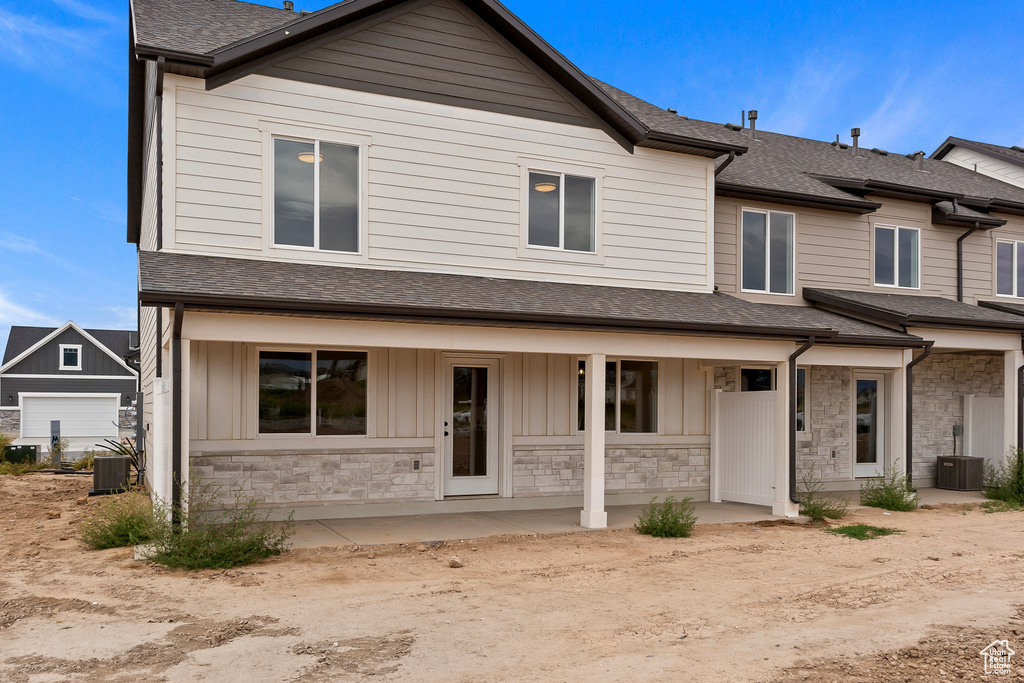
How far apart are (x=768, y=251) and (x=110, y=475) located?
12.7m

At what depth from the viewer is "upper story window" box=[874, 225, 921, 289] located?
16422mm

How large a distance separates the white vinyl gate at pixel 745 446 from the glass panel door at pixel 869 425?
356 cm

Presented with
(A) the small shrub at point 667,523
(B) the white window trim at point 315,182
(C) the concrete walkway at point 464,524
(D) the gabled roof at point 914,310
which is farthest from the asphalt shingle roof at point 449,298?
(C) the concrete walkway at point 464,524

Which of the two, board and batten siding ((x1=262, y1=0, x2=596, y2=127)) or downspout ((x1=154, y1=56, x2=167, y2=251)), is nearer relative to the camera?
downspout ((x1=154, y1=56, x2=167, y2=251))

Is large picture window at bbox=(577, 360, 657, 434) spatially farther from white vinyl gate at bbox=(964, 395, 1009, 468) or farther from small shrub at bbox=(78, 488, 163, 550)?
white vinyl gate at bbox=(964, 395, 1009, 468)

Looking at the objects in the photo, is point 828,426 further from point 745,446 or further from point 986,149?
point 986,149

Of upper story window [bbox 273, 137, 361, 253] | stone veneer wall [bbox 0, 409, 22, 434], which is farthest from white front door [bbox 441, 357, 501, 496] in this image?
stone veneer wall [bbox 0, 409, 22, 434]

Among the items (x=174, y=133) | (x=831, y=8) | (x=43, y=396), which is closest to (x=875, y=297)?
(x=174, y=133)

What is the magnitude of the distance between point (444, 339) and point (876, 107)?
2500 cm

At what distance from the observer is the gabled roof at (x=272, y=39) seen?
1035cm

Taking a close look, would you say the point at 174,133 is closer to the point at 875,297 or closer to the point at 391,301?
the point at 391,301

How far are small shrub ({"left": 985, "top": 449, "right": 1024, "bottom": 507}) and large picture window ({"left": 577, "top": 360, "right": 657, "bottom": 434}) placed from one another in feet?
21.5

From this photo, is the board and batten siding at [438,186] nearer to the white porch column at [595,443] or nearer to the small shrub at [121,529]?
the white porch column at [595,443]

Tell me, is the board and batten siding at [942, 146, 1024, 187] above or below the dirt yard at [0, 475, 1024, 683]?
above
